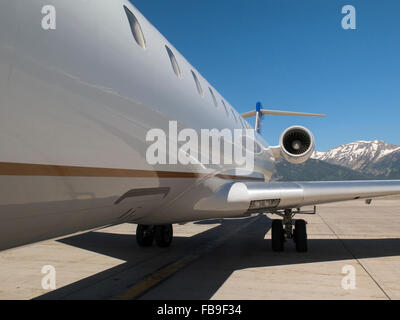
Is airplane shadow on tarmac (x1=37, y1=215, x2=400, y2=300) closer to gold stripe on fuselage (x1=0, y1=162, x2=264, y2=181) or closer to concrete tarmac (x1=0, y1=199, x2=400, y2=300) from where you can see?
concrete tarmac (x1=0, y1=199, x2=400, y2=300)

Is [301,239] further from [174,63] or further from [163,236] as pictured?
[174,63]

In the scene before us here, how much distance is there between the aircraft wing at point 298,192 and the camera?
5613mm

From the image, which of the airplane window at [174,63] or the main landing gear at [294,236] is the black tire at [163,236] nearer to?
the main landing gear at [294,236]

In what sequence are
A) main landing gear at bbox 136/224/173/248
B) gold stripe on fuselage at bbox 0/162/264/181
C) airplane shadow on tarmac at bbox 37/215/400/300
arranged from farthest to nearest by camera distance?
main landing gear at bbox 136/224/173/248 < airplane shadow on tarmac at bbox 37/215/400/300 < gold stripe on fuselage at bbox 0/162/264/181

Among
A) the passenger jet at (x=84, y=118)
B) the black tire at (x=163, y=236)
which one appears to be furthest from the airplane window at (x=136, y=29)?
the black tire at (x=163, y=236)

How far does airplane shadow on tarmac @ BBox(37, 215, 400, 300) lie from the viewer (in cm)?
480

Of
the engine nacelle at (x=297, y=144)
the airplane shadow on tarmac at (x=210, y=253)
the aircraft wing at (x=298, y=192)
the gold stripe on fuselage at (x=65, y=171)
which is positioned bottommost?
the airplane shadow on tarmac at (x=210, y=253)

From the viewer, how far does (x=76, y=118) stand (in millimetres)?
2186

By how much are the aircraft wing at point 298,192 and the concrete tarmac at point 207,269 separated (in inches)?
41.3

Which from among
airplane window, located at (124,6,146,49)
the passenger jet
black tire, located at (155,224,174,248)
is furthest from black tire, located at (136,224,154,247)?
airplane window, located at (124,6,146,49)

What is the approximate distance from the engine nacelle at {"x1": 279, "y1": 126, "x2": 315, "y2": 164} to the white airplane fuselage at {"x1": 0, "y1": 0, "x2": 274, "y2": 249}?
7.12 m

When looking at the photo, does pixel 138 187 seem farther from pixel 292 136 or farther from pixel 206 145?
pixel 292 136
